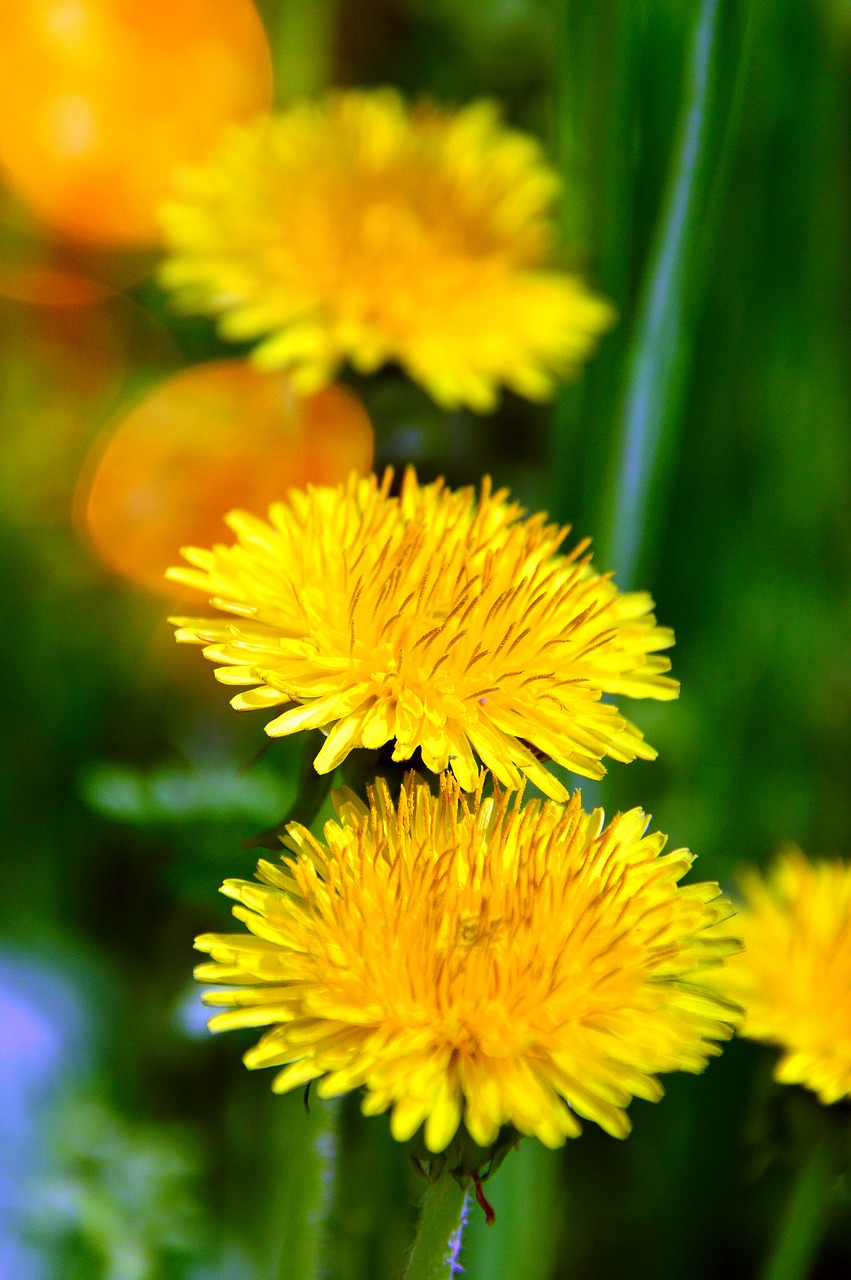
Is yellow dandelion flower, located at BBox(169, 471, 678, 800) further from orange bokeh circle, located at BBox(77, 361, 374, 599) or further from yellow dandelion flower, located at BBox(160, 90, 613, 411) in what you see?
orange bokeh circle, located at BBox(77, 361, 374, 599)

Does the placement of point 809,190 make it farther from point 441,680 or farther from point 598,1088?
point 598,1088

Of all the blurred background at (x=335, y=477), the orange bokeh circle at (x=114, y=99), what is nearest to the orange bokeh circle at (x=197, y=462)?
the blurred background at (x=335, y=477)

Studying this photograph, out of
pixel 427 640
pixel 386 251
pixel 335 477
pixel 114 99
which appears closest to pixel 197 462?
pixel 335 477

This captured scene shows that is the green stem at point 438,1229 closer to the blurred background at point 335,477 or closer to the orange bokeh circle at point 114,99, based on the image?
the blurred background at point 335,477

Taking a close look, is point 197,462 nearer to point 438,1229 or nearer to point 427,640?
point 427,640

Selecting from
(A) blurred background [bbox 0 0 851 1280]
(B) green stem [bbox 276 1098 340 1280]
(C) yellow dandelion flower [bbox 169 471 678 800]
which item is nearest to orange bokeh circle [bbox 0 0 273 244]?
(A) blurred background [bbox 0 0 851 1280]

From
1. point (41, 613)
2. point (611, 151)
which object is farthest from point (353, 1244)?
point (611, 151)
